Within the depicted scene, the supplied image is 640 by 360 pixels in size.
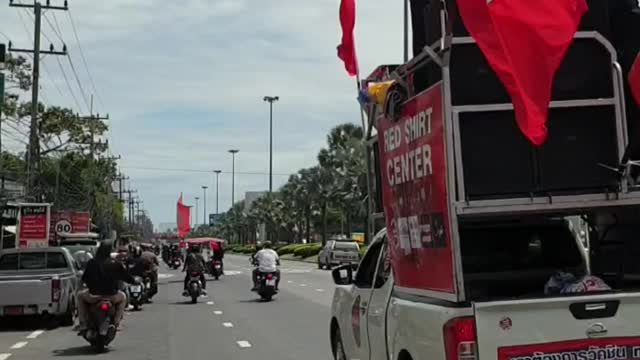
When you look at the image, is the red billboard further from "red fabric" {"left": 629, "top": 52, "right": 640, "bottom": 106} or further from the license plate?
"red fabric" {"left": 629, "top": 52, "right": 640, "bottom": 106}

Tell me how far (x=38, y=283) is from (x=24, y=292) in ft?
1.05

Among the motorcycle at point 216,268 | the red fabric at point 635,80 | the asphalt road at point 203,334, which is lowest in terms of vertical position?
the asphalt road at point 203,334

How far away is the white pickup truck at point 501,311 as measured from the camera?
526cm

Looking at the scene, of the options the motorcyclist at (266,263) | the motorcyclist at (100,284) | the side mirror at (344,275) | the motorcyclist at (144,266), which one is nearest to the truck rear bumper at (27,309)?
the motorcyclist at (100,284)

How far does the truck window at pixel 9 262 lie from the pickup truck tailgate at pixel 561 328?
14.7 meters

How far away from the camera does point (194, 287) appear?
22531mm

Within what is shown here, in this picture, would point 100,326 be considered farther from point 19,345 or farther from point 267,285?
point 267,285

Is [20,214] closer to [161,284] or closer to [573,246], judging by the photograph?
[161,284]

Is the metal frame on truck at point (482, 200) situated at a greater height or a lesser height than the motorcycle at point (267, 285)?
greater

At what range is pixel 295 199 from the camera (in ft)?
295

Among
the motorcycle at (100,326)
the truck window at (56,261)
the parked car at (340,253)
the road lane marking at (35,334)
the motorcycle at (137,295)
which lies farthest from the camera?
the parked car at (340,253)

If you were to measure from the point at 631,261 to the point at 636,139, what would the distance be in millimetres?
1304

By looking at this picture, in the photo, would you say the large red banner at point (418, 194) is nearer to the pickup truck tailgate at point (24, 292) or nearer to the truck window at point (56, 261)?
the pickup truck tailgate at point (24, 292)

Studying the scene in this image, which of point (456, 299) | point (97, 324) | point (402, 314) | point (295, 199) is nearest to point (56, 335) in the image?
point (97, 324)
